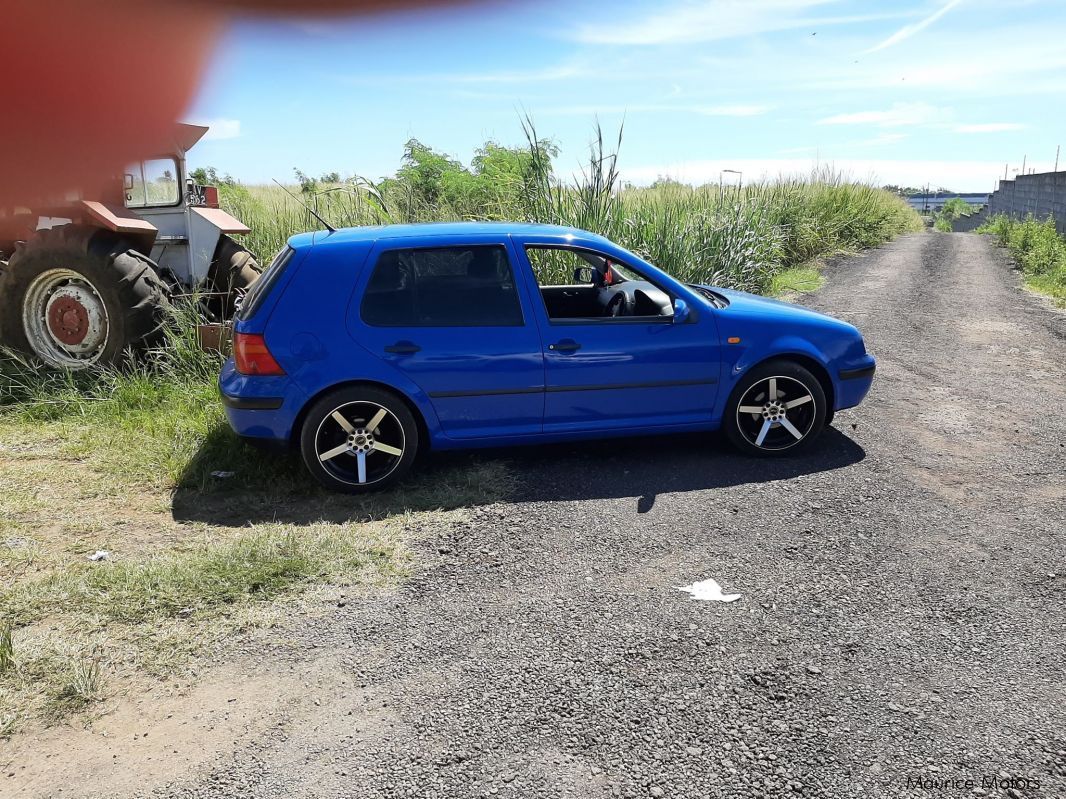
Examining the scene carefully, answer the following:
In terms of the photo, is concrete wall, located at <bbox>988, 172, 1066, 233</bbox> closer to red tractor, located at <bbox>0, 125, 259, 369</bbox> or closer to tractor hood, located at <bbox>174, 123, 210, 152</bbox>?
red tractor, located at <bbox>0, 125, 259, 369</bbox>

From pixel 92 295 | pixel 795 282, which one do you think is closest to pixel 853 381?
pixel 92 295

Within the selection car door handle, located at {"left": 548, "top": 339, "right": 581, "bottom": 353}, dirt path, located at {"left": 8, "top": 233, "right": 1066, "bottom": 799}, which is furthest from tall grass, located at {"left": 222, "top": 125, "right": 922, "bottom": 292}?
dirt path, located at {"left": 8, "top": 233, "right": 1066, "bottom": 799}

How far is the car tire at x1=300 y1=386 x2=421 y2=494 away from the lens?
4910 mm

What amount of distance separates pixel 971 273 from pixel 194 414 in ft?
50.7

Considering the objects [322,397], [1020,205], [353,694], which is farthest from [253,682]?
[1020,205]

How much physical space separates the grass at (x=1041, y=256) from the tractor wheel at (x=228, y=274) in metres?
11.1

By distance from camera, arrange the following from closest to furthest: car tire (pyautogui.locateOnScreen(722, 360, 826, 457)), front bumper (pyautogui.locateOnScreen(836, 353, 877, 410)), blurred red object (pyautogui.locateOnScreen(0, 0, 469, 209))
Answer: blurred red object (pyautogui.locateOnScreen(0, 0, 469, 209)), car tire (pyautogui.locateOnScreen(722, 360, 826, 457)), front bumper (pyautogui.locateOnScreen(836, 353, 877, 410))

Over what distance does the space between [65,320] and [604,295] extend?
14.6 ft

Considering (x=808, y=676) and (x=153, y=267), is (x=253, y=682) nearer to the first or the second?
(x=808, y=676)

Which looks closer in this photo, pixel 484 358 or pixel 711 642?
pixel 711 642

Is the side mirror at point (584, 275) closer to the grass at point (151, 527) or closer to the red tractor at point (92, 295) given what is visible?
the grass at point (151, 527)

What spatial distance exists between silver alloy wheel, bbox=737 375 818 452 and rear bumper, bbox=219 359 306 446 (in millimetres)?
2846

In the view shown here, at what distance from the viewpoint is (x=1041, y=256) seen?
17141 millimetres

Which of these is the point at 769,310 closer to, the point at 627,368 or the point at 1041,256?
the point at 627,368
